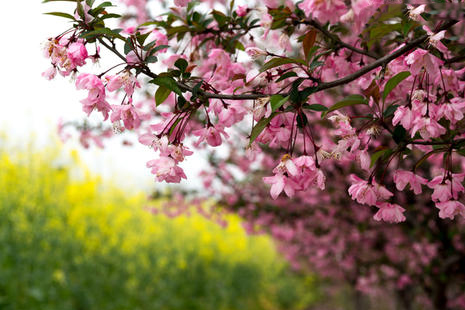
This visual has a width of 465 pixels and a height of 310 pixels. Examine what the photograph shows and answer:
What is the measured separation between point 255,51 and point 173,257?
633cm

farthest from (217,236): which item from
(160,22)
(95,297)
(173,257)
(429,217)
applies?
(160,22)

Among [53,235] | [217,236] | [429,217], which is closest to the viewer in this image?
[429,217]

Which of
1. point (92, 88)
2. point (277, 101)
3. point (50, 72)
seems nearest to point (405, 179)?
point (277, 101)

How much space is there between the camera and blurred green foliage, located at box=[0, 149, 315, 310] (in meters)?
4.00

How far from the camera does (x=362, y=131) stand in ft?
3.65

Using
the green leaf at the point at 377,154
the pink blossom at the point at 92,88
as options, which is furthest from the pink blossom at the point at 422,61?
the pink blossom at the point at 92,88

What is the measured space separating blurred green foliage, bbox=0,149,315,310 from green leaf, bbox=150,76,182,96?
3427 mm

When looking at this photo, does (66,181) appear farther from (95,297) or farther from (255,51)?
(255,51)

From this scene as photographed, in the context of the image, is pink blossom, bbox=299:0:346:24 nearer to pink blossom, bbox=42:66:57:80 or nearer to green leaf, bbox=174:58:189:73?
green leaf, bbox=174:58:189:73

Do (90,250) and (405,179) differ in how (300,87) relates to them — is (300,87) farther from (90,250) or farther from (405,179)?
(90,250)

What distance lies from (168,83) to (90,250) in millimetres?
4444

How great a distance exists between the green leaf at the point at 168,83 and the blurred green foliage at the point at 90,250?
3.43m

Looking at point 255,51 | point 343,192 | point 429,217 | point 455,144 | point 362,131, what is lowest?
point 455,144

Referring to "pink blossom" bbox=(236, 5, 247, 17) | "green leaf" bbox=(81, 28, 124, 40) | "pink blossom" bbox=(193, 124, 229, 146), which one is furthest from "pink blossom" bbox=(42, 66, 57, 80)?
"pink blossom" bbox=(236, 5, 247, 17)
